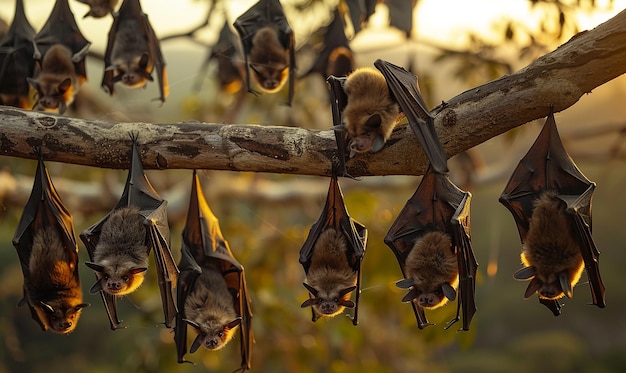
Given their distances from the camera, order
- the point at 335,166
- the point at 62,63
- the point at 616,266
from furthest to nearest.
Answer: the point at 616,266 → the point at 62,63 → the point at 335,166

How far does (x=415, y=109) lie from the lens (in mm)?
2660

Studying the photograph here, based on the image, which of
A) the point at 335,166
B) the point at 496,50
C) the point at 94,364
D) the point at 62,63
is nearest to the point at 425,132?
the point at 335,166

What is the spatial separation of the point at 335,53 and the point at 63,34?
1682mm

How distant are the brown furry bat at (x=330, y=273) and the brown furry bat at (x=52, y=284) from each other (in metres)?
1.02

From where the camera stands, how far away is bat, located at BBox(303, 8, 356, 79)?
4.71 m

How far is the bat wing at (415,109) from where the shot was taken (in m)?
2.53

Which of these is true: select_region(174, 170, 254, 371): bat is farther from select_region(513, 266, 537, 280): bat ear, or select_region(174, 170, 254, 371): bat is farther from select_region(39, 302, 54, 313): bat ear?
select_region(513, 266, 537, 280): bat ear

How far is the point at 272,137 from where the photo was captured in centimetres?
282

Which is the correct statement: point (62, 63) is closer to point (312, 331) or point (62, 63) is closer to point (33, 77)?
point (33, 77)

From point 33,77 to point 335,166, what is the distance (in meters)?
2.31

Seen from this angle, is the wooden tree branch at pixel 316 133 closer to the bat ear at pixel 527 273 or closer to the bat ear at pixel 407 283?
the bat ear at pixel 407 283

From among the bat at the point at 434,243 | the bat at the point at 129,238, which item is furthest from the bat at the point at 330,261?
the bat at the point at 129,238

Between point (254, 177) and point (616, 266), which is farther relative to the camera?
point (616, 266)

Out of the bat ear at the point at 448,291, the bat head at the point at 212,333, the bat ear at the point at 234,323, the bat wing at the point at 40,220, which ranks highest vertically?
the bat wing at the point at 40,220
